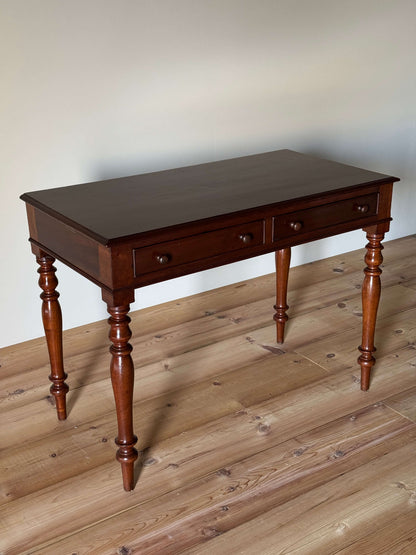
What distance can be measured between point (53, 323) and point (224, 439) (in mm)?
717

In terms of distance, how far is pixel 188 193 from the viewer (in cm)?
244

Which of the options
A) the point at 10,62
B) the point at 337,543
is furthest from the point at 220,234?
the point at 10,62

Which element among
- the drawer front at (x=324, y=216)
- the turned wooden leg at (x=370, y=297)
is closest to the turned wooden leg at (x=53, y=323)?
the drawer front at (x=324, y=216)

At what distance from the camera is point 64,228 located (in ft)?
7.36

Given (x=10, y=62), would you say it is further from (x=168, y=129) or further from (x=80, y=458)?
(x=80, y=458)

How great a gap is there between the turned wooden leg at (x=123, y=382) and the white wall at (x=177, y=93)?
1.12 m

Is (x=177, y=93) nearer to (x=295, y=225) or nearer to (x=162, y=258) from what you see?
(x=295, y=225)

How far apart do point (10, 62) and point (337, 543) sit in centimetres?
208

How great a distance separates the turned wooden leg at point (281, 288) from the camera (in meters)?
3.09

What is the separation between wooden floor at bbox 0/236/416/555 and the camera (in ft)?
7.02

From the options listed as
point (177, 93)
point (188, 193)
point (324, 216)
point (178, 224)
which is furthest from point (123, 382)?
point (177, 93)

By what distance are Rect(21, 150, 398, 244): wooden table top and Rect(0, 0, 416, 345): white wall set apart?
0.56 metres

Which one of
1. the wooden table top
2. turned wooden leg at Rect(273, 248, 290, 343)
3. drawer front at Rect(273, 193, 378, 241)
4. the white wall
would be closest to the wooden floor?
turned wooden leg at Rect(273, 248, 290, 343)

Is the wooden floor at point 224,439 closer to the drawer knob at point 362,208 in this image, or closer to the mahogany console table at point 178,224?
the mahogany console table at point 178,224
